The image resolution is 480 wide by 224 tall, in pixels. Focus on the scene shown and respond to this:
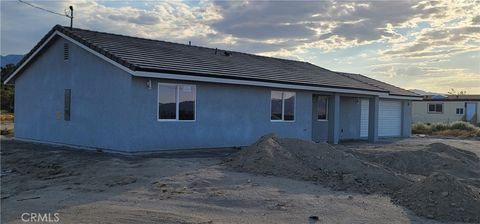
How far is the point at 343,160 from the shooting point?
12742mm

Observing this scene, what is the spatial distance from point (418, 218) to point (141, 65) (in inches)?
379

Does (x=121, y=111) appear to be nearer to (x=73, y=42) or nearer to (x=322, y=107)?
(x=73, y=42)

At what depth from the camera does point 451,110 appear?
1973 inches

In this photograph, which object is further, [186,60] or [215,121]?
[186,60]

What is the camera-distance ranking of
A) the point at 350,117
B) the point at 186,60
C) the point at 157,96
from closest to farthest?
the point at 157,96 → the point at 186,60 → the point at 350,117

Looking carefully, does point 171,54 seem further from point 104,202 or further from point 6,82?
point 104,202

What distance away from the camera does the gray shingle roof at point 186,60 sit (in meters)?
15.9

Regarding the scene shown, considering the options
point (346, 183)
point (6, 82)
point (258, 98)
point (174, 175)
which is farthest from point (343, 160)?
point (6, 82)

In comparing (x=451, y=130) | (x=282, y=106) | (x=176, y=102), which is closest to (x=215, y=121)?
(x=176, y=102)

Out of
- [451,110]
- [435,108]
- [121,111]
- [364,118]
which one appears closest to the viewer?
[121,111]

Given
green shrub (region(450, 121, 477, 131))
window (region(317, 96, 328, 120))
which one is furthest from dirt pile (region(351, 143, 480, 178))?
green shrub (region(450, 121, 477, 131))
